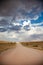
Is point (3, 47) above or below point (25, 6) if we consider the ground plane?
below

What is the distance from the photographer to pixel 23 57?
172 inches

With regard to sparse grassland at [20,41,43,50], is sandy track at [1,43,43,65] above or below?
below

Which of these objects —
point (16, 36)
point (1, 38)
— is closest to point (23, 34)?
point (16, 36)

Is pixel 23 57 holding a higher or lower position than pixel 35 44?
lower

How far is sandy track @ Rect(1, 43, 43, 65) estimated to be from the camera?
14.3 ft

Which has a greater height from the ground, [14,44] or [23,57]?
[14,44]

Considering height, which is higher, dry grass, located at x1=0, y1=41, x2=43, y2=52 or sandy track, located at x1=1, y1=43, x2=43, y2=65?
dry grass, located at x1=0, y1=41, x2=43, y2=52

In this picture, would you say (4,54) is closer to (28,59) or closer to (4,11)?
(28,59)

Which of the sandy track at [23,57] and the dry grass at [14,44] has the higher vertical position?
the dry grass at [14,44]

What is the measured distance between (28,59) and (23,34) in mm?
457

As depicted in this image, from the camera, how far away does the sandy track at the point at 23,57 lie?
14.3 feet

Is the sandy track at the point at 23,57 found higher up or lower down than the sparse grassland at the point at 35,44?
lower down

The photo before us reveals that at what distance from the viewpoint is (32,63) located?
4.37 metres

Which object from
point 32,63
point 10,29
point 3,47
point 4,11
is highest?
point 4,11
